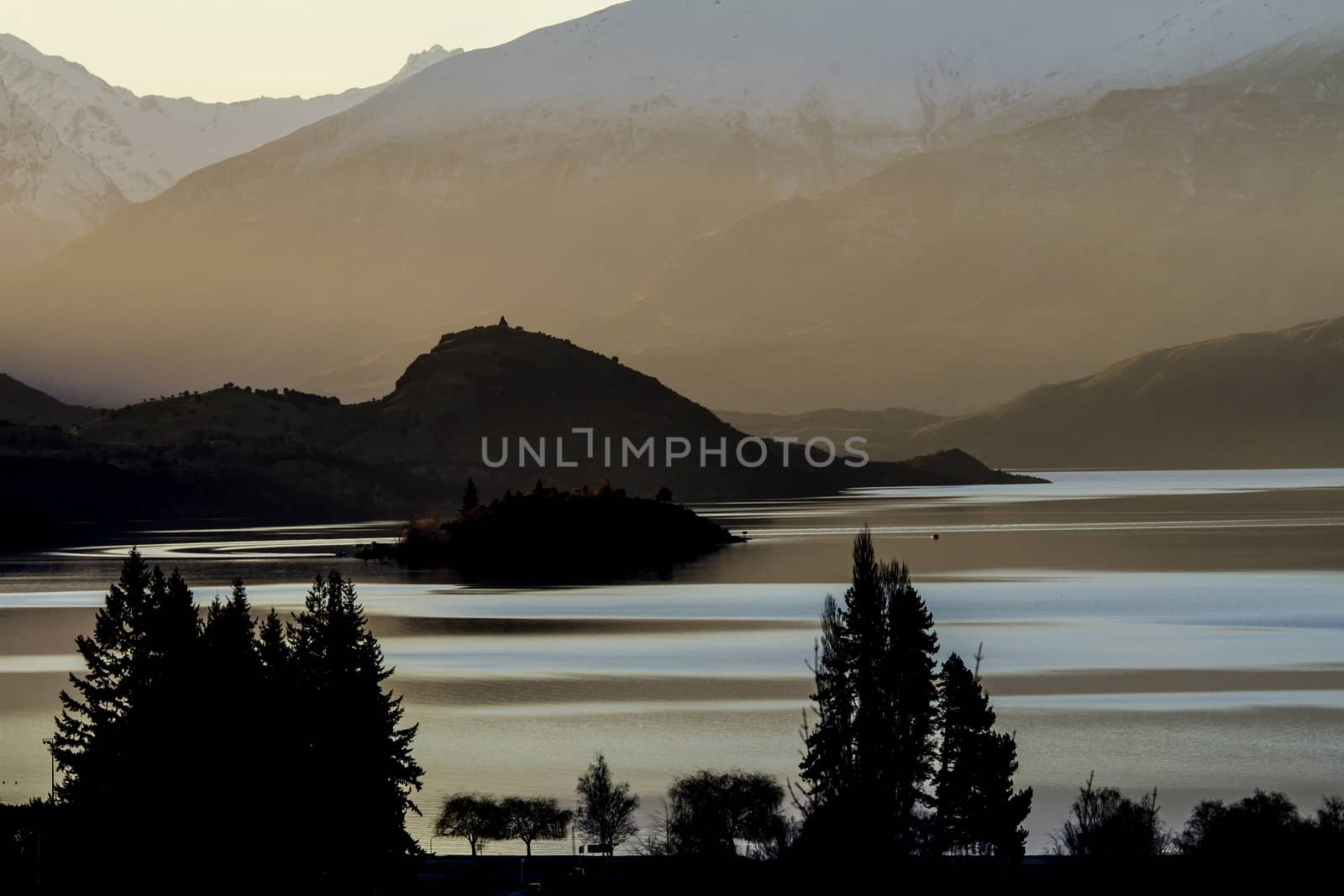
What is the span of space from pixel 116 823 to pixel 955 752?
2370 cm

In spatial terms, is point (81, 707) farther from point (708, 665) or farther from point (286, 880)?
point (708, 665)

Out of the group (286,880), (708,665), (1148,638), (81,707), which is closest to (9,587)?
(708,665)

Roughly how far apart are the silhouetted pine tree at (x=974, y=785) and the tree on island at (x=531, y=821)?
11280 mm

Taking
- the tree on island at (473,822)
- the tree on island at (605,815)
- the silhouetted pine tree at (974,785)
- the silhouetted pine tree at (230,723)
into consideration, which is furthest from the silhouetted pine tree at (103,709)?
the silhouetted pine tree at (974,785)

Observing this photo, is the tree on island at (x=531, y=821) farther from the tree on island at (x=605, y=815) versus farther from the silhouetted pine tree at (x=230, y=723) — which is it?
the silhouetted pine tree at (x=230, y=723)

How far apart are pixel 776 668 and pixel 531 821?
149 ft

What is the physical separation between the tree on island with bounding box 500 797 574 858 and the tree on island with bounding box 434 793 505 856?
25cm

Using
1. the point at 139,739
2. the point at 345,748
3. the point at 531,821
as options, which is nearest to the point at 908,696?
the point at 531,821

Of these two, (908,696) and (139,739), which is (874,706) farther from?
(139,739)

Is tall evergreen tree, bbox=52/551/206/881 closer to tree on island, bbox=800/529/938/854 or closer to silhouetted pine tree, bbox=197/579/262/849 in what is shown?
silhouetted pine tree, bbox=197/579/262/849

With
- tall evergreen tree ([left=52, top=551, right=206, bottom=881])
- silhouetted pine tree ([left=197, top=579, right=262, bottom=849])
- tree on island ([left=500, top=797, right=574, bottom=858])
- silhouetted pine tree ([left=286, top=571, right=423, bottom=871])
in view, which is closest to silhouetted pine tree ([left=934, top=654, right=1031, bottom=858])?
tree on island ([left=500, top=797, right=574, bottom=858])

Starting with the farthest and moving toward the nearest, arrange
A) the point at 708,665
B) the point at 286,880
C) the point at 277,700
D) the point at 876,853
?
the point at 708,665 → the point at 277,700 → the point at 286,880 → the point at 876,853

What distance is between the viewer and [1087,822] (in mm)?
55812

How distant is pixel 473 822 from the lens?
60.1 m
